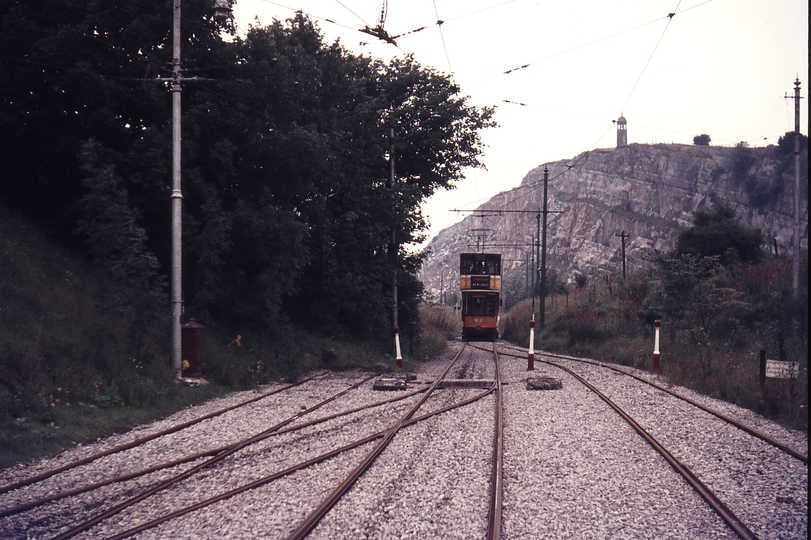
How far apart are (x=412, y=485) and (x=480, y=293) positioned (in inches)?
1080

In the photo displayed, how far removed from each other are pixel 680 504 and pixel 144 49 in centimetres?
1432

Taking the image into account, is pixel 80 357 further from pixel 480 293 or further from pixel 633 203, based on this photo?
pixel 633 203

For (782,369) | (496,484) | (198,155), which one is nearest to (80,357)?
(198,155)

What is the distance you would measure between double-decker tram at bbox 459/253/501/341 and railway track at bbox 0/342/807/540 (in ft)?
72.8

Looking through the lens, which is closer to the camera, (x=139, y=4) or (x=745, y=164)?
(x=139, y=4)

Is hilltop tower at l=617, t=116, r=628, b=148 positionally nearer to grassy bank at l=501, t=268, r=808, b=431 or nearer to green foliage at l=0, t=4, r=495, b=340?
grassy bank at l=501, t=268, r=808, b=431

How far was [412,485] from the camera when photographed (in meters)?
5.93

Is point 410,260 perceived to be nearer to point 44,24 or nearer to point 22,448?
point 44,24

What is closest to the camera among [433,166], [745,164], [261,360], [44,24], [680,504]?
[680,504]

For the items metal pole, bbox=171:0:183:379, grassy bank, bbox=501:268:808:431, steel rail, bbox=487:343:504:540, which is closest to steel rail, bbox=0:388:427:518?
steel rail, bbox=487:343:504:540

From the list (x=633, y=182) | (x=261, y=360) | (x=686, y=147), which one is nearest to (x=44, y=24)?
(x=261, y=360)

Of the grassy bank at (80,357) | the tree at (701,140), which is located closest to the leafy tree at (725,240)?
the grassy bank at (80,357)

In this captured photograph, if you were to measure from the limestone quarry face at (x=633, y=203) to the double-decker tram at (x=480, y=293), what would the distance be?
80.0 m

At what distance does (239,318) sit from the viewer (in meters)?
16.3
